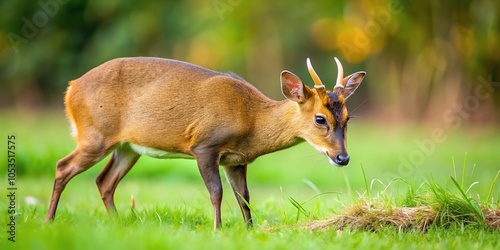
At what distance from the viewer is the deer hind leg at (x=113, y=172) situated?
790 cm

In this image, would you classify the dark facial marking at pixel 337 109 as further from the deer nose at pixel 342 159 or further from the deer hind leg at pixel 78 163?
the deer hind leg at pixel 78 163

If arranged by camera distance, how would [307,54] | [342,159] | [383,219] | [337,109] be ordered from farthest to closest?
[307,54] < [337,109] < [342,159] < [383,219]

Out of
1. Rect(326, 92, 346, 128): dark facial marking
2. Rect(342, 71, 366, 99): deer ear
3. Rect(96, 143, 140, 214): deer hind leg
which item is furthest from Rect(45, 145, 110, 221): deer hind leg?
Rect(342, 71, 366, 99): deer ear

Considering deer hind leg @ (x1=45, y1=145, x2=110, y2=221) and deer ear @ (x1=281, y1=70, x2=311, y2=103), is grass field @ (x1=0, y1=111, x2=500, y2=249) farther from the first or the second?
deer ear @ (x1=281, y1=70, x2=311, y2=103)

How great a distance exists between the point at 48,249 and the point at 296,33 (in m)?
26.7

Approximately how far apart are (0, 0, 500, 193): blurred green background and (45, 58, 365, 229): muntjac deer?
4424mm

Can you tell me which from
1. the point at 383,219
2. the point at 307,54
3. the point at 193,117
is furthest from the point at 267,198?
the point at 307,54

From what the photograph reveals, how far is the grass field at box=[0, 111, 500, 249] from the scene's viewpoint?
559 cm

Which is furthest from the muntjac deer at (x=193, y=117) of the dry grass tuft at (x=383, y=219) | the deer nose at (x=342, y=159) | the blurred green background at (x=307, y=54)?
the blurred green background at (x=307, y=54)

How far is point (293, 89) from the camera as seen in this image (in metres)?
7.36

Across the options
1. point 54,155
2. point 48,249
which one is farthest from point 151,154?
point 54,155

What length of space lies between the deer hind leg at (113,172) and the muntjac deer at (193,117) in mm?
438

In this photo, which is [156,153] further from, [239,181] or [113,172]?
[239,181]

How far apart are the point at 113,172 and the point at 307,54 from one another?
83.2ft
